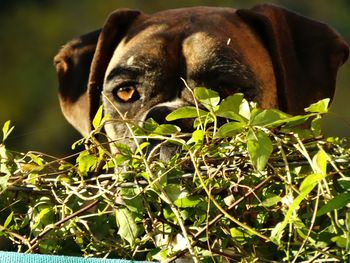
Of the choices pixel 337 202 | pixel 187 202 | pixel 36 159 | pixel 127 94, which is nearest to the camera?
pixel 337 202

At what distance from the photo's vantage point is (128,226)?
71.9 inches

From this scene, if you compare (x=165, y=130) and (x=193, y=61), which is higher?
(x=165, y=130)

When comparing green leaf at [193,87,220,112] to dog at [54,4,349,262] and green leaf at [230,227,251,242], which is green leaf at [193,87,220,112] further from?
dog at [54,4,349,262]

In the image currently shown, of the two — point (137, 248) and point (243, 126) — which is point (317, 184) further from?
point (137, 248)

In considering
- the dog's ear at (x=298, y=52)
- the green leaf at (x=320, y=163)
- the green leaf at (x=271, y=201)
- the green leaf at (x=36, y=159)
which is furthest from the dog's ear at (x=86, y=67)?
the green leaf at (x=320, y=163)

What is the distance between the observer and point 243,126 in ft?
5.70

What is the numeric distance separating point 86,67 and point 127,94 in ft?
2.47

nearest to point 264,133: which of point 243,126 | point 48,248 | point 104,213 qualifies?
point 243,126

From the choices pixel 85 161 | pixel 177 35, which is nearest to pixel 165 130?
pixel 85 161

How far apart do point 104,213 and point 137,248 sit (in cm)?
11

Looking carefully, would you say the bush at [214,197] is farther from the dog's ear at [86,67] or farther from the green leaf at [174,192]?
the dog's ear at [86,67]

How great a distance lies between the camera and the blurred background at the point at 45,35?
29.1 ft

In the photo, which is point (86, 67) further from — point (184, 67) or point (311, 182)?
point (311, 182)

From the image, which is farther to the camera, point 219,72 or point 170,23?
point 170,23
